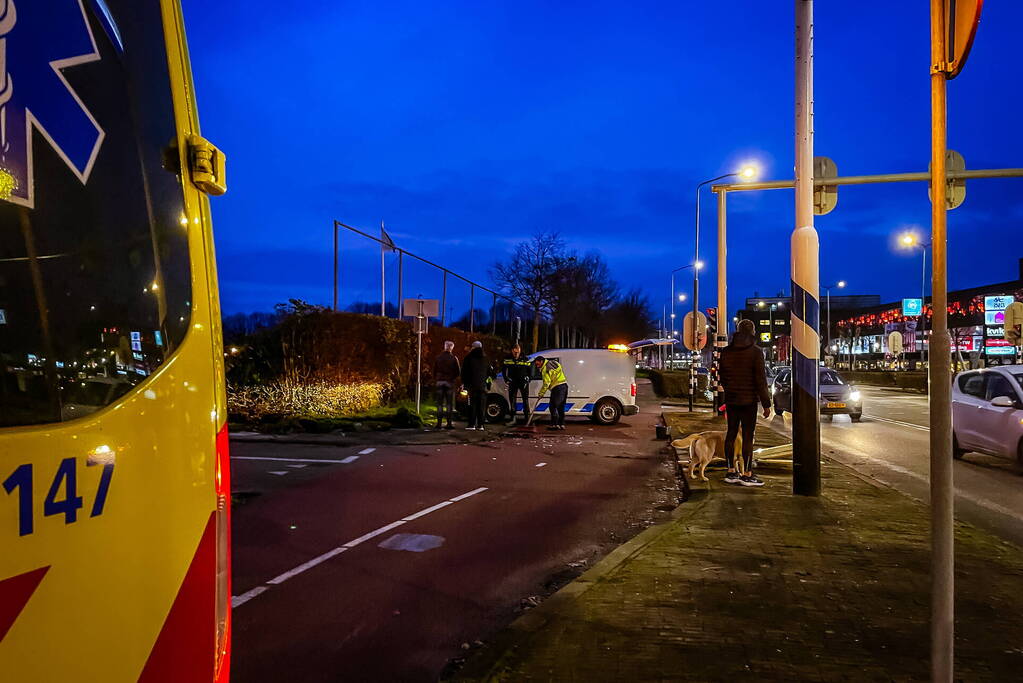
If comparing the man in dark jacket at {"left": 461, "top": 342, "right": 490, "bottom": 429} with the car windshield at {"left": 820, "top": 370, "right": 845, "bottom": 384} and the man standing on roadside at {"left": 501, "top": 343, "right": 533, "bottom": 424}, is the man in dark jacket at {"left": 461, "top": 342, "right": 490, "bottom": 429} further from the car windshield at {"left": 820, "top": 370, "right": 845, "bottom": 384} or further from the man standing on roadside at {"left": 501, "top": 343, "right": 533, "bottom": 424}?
the car windshield at {"left": 820, "top": 370, "right": 845, "bottom": 384}

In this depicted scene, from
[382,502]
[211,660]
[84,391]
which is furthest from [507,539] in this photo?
[84,391]

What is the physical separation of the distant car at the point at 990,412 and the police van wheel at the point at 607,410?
8.00 metres

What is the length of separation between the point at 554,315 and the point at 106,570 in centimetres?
4495

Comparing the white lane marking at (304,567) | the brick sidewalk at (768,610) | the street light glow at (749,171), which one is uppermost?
the street light glow at (749,171)

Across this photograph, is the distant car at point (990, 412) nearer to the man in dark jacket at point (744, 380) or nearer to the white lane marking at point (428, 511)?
the man in dark jacket at point (744, 380)

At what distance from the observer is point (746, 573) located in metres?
5.62

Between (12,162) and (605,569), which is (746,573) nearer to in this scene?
(605,569)

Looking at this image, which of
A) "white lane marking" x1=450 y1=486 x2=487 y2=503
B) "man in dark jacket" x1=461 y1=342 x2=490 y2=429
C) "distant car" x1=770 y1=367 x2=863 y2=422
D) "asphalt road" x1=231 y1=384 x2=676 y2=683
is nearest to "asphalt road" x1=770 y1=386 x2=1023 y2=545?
"distant car" x1=770 y1=367 x2=863 y2=422

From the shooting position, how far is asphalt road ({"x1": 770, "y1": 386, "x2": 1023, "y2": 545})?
27.9 feet

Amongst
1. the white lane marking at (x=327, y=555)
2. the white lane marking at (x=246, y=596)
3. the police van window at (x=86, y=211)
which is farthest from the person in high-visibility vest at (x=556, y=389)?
the police van window at (x=86, y=211)

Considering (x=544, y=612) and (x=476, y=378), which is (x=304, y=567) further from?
(x=476, y=378)

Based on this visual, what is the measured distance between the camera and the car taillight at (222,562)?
2.04 m

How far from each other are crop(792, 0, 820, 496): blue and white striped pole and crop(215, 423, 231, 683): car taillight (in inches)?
292

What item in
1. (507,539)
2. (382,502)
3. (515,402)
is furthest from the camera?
(515,402)
